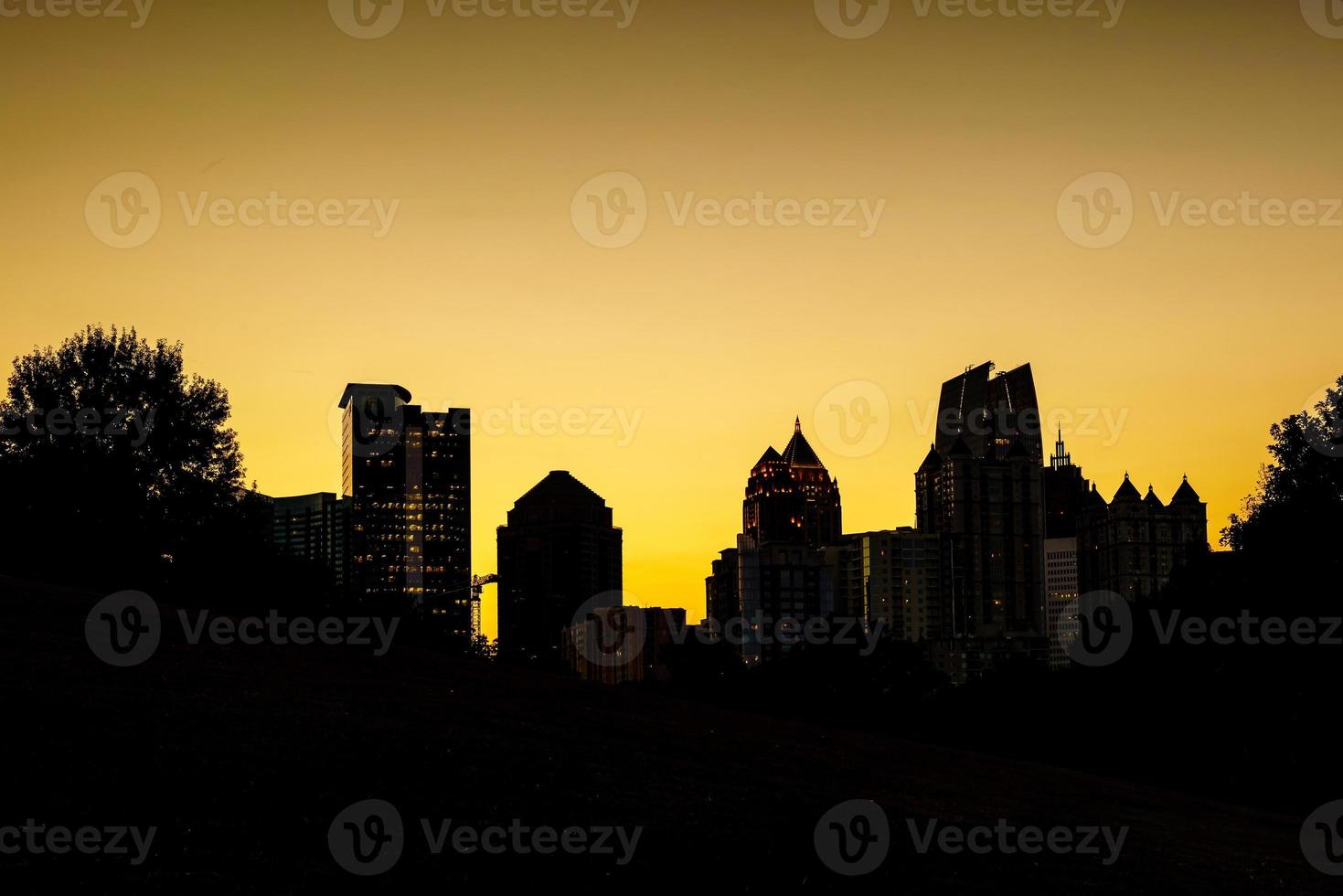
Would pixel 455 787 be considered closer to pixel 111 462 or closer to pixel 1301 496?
pixel 1301 496

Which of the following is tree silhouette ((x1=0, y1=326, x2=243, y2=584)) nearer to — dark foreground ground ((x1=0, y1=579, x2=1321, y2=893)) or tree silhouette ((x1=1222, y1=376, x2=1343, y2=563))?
dark foreground ground ((x1=0, y1=579, x2=1321, y2=893))

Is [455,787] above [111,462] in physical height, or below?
below

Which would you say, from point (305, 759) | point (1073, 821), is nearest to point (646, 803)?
point (305, 759)

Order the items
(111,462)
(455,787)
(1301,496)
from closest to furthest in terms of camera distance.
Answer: (455,787) < (1301,496) < (111,462)

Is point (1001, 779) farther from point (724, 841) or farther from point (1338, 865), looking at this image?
point (724, 841)

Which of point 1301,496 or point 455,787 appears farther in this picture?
point 1301,496

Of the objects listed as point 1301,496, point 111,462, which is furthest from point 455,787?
point 111,462
